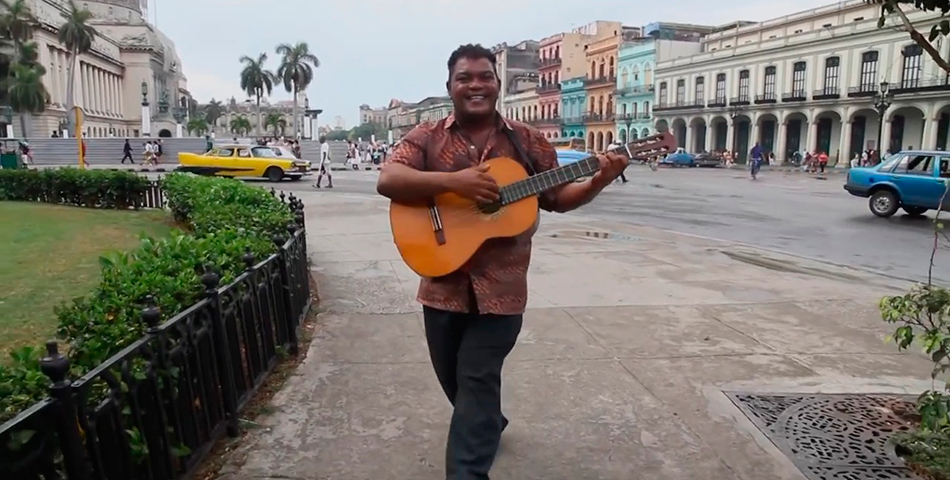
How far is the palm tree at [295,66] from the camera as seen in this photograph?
2879 inches

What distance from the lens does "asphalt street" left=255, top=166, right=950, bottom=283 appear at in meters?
10.4

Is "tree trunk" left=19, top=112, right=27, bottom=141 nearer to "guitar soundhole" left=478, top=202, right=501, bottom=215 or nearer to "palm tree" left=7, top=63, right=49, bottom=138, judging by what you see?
"palm tree" left=7, top=63, right=49, bottom=138

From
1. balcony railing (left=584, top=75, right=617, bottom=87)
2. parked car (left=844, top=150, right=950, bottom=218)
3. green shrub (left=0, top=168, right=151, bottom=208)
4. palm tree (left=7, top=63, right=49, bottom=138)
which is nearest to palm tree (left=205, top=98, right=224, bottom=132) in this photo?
palm tree (left=7, top=63, right=49, bottom=138)

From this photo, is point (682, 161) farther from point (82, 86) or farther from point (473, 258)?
point (82, 86)

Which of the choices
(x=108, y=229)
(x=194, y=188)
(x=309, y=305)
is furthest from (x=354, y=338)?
(x=108, y=229)

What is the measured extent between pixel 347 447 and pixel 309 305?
2890 millimetres

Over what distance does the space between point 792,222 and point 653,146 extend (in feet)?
41.9

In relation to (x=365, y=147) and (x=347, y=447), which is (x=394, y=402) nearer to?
(x=347, y=447)

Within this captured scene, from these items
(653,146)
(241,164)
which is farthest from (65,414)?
(241,164)

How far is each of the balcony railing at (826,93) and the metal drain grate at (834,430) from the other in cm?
4810

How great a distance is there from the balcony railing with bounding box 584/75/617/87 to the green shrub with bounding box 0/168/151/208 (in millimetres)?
59108

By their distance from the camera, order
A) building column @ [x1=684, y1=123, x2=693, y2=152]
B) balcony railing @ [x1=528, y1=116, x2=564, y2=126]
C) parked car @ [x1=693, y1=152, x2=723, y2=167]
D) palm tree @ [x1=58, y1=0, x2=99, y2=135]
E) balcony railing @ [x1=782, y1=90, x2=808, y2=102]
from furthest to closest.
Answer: balcony railing @ [x1=528, y1=116, x2=564, y2=126] < palm tree @ [x1=58, y1=0, x2=99, y2=135] < building column @ [x1=684, y1=123, x2=693, y2=152] < balcony railing @ [x1=782, y1=90, x2=808, y2=102] < parked car @ [x1=693, y1=152, x2=723, y2=167]

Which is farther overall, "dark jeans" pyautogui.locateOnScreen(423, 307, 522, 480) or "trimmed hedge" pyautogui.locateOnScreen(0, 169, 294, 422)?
"dark jeans" pyautogui.locateOnScreen(423, 307, 522, 480)

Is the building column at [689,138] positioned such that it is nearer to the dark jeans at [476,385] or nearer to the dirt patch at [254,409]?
the dirt patch at [254,409]
